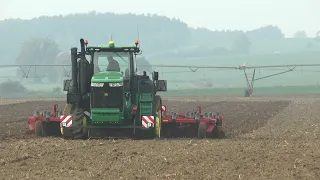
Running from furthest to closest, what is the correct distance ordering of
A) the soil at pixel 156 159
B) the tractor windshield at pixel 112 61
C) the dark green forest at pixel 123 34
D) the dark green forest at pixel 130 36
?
the dark green forest at pixel 123 34 → the dark green forest at pixel 130 36 → the tractor windshield at pixel 112 61 → the soil at pixel 156 159

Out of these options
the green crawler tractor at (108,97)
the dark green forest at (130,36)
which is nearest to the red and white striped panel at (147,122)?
the green crawler tractor at (108,97)

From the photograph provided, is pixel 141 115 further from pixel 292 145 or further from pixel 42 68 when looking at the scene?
pixel 42 68

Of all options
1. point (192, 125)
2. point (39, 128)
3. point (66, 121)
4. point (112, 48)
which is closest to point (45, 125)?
point (39, 128)

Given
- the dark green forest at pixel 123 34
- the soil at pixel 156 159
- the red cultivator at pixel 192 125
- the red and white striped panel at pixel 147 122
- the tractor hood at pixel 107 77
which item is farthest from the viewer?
the dark green forest at pixel 123 34

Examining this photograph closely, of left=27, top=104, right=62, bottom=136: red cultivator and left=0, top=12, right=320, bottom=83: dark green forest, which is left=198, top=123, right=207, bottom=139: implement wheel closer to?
left=27, top=104, right=62, bottom=136: red cultivator

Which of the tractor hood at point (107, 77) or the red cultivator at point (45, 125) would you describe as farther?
the red cultivator at point (45, 125)

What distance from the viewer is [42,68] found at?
11881cm

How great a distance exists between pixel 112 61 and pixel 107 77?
0.82 m

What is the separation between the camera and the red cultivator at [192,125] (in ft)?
58.1

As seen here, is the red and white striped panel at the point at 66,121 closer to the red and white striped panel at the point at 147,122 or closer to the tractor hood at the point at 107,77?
the tractor hood at the point at 107,77

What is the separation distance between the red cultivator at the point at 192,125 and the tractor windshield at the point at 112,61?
2.38 metres

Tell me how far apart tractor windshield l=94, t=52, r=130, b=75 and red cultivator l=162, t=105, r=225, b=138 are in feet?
7.80

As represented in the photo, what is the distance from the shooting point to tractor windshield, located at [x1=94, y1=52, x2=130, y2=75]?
16891 mm

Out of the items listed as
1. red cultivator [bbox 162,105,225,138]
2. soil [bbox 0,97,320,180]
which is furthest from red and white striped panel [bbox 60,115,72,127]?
red cultivator [bbox 162,105,225,138]
